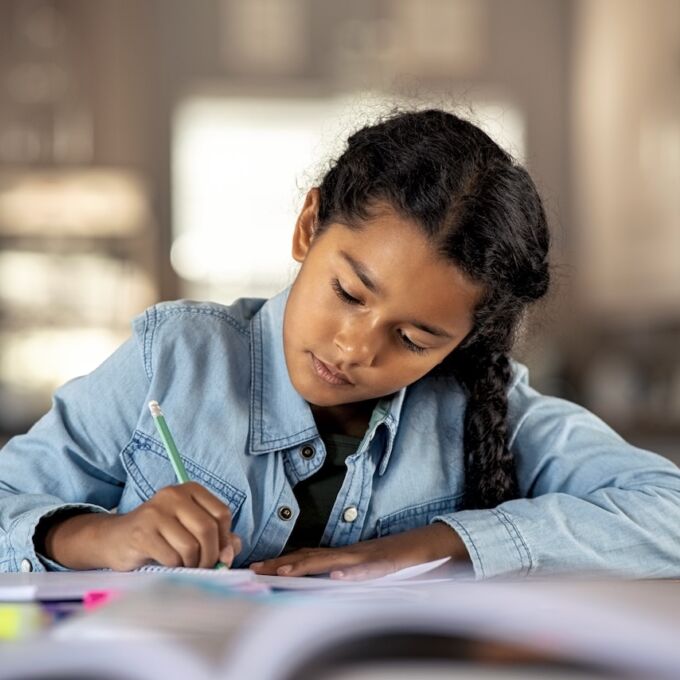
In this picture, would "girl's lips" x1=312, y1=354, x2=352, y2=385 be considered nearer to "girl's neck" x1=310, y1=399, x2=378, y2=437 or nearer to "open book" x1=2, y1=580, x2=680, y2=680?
"girl's neck" x1=310, y1=399, x2=378, y2=437

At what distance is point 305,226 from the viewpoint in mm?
1063

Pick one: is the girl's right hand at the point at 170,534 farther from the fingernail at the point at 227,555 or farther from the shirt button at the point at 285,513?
the shirt button at the point at 285,513

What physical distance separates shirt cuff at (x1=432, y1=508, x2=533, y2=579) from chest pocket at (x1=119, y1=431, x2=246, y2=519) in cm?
19

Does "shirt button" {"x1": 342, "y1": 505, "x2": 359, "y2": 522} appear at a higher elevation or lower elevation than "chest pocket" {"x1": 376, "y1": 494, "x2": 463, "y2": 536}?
higher

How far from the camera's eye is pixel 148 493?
97 cm

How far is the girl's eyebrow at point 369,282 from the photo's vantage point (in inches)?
35.7

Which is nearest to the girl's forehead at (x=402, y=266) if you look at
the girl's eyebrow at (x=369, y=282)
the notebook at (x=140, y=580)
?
the girl's eyebrow at (x=369, y=282)

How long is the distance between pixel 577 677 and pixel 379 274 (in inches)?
23.5

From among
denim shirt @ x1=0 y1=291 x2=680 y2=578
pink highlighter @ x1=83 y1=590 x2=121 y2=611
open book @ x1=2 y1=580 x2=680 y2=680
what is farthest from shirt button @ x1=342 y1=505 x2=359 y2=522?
open book @ x1=2 y1=580 x2=680 y2=680

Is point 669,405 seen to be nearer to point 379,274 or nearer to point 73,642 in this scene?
point 379,274

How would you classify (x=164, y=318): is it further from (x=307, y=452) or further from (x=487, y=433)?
(x=487, y=433)

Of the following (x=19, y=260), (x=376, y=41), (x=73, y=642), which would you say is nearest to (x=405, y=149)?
(x=73, y=642)

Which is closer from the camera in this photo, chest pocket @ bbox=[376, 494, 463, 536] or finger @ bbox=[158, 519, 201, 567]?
finger @ bbox=[158, 519, 201, 567]

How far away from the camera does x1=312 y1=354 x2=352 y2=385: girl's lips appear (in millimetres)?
944
